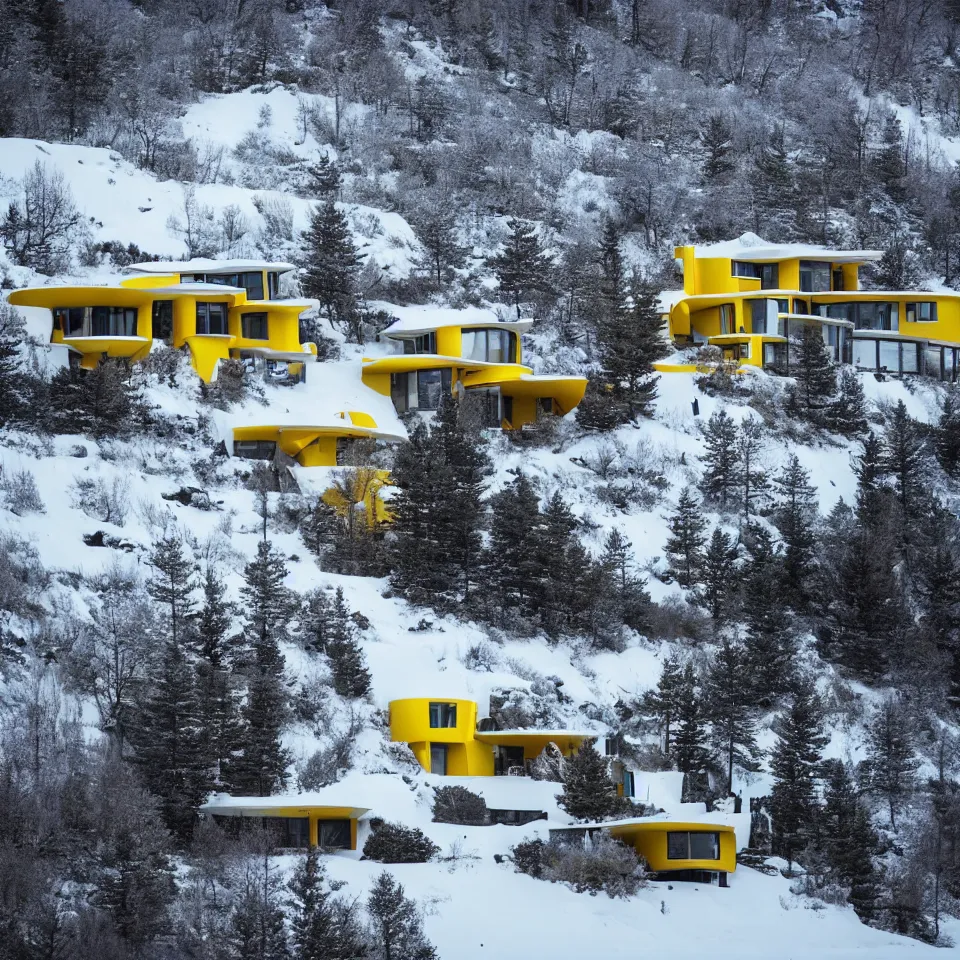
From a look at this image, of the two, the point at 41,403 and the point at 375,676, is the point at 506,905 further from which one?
the point at 41,403

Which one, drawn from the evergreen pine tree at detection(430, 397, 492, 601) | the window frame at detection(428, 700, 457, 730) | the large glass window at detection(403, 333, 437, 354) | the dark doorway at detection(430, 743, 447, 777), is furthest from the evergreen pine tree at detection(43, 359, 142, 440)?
the dark doorway at detection(430, 743, 447, 777)

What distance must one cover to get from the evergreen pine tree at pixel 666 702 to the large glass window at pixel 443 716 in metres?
5.89

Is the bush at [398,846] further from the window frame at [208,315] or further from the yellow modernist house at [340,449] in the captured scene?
the window frame at [208,315]

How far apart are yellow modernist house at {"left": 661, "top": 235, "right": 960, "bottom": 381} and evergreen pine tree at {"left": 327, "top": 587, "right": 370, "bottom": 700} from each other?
26.8 metres

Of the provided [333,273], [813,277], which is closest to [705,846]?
[333,273]

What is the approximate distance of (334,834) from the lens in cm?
4522

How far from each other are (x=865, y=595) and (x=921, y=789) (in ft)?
24.3

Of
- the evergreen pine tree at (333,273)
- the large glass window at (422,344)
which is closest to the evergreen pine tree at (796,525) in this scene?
the large glass window at (422,344)

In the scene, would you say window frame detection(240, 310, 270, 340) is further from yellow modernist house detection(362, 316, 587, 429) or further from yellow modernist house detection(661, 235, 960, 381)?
yellow modernist house detection(661, 235, 960, 381)

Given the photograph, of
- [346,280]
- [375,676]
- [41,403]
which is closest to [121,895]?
[375,676]

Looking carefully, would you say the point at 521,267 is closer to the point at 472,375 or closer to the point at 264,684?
the point at 472,375

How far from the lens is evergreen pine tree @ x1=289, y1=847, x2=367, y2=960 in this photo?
36781 millimetres

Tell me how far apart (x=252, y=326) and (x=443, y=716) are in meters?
20.4

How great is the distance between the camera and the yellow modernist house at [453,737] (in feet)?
162
